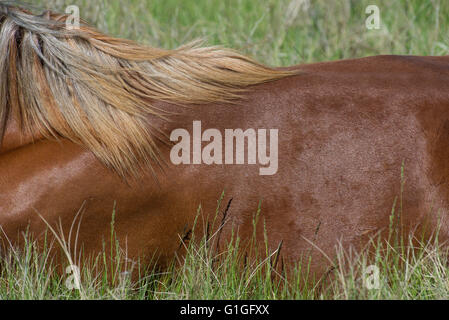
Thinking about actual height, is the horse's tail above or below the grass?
above

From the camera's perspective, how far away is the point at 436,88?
208 centimetres

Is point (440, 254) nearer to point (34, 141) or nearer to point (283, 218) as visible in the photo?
point (283, 218)

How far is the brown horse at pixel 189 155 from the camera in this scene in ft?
6.30

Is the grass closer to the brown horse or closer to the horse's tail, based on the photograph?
the brown horse

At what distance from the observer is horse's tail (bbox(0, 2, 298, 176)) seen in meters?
1.93

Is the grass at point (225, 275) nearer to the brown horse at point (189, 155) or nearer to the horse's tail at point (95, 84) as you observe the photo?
the brown horse at point (189, 155)

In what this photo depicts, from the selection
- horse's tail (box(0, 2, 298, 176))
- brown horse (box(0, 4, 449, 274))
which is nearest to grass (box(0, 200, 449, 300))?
brown horse (box(0, 4, 449, 274))

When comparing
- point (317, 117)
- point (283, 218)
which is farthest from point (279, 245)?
point (317, 117)

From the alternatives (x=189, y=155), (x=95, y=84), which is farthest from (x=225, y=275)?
(x=95, y=84)

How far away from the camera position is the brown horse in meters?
1.92

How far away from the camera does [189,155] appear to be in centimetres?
194

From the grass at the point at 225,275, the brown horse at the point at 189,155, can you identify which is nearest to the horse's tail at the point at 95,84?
the brown horse at the point at 189,155
